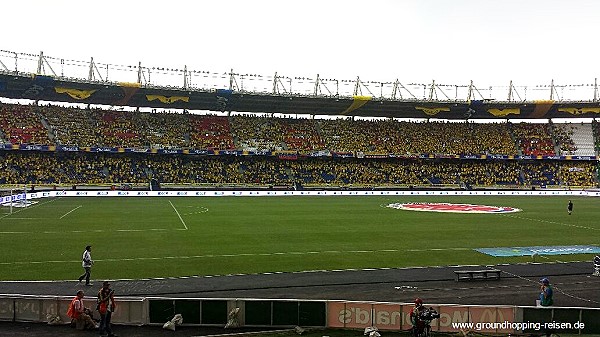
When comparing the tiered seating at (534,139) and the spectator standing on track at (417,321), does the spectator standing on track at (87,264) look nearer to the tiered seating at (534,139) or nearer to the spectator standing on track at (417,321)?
the spectator standing on track at (417,321)

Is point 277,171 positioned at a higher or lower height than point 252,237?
higher

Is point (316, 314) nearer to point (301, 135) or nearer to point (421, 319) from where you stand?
point (421, 319)

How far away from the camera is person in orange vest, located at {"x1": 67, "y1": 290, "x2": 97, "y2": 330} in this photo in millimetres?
14742

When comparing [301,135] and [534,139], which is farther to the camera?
[534,139]

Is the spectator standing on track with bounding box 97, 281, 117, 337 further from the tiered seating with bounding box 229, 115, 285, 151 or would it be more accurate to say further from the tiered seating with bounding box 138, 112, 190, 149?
the tiered seating with bounding box 229, 115, 285, 151

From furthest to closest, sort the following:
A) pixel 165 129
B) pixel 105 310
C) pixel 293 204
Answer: pixel 165 129 < pixel 293 204 < pixel 105 310

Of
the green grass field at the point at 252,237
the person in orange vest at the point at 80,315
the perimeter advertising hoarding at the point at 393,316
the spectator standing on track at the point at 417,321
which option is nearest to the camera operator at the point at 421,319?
the spectator standing on track at the point at 417,321

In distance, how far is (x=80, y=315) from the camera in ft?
48.6

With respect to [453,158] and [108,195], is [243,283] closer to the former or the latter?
[108,195]

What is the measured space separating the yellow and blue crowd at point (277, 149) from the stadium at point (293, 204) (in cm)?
32

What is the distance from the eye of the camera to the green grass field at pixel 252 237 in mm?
23891

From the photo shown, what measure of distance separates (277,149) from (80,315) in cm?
6794

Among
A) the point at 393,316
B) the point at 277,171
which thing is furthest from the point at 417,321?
the point at 277,171

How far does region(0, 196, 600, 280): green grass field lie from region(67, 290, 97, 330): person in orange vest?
6521mm
